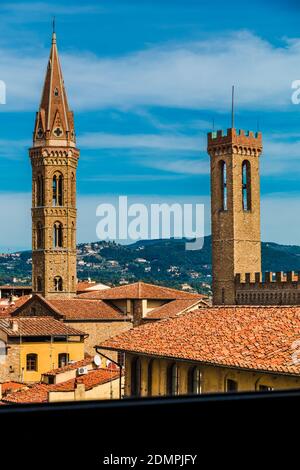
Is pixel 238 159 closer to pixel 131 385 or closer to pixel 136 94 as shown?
pixel 131 385

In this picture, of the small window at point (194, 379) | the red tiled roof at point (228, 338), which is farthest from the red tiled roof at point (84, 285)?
the small window at point (194, 379)

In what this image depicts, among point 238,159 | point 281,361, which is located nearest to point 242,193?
point 238,159

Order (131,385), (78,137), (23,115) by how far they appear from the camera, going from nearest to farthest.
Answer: (23,115)
(78,137)
(131,385)

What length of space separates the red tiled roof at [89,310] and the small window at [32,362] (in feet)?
14.0

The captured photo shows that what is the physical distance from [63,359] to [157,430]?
904cm

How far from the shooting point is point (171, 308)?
496 inches

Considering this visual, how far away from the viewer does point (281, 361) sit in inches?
195

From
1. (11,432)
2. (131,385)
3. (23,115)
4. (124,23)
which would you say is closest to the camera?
(11,432)

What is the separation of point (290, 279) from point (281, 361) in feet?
38.2

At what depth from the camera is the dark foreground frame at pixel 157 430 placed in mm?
662

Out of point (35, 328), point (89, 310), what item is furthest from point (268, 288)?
point (35, 328)

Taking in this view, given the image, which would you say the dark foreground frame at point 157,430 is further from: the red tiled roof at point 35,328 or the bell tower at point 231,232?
the bell tower at point 231,232

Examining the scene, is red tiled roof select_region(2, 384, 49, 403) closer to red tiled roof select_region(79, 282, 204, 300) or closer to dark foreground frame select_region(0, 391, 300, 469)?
dark foreground frame select_region(0, 391, 300, 469)

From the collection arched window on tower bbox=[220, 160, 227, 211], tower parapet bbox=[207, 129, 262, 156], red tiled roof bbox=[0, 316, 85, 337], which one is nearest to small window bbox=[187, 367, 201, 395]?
tower parapet bbox=[207, 129, 262, 156]
